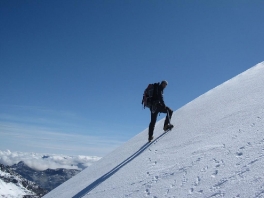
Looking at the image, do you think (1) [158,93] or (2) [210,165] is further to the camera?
(1) [158,93]

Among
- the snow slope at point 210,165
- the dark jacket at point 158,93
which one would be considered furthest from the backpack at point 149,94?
the snow slope at point 210,165

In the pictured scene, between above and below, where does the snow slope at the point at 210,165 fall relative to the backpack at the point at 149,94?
below

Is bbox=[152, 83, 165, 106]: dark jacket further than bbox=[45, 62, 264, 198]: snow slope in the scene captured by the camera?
Yes

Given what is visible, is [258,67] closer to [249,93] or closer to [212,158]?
[249,93]

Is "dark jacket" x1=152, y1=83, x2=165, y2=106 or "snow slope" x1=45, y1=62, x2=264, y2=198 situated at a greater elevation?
"dark jacket" x1=152, y1=83, x2=165, y2=106

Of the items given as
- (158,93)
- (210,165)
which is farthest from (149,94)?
(210,165)

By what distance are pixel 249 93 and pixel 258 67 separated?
503 cm

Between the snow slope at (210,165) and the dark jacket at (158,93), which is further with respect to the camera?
the dark jacket at (158,93)

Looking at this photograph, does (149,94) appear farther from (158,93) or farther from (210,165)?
(210,165)

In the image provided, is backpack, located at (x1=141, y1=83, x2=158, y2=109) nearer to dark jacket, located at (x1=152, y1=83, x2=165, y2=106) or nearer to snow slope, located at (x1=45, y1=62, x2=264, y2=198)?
dark jacket, located at (x1=152, y1=83, x2=165, y2=106)

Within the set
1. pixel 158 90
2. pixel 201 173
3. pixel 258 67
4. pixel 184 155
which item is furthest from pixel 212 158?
pixel 258 67

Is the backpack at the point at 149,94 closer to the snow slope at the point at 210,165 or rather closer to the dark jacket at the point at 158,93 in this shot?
the dark jacket at the point at 158,93

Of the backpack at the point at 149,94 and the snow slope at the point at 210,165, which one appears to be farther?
the backpack at the point at 149,94

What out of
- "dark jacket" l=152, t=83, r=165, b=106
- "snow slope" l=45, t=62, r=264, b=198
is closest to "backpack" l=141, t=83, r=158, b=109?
"dark jacket" l=152, t=83, r=165, b=106
